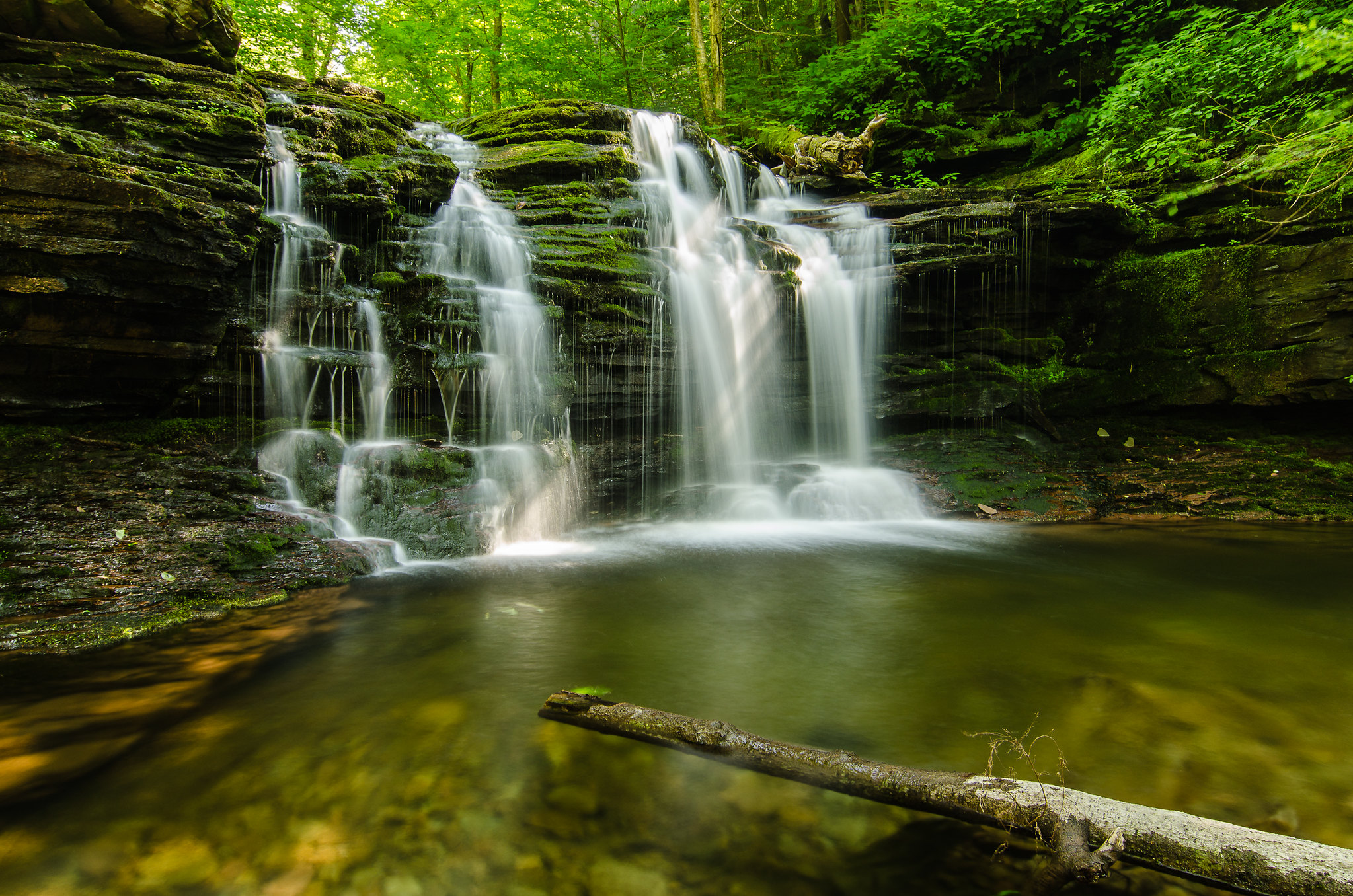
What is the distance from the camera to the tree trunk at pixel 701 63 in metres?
16.2

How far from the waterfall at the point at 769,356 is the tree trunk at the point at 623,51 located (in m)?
8.59

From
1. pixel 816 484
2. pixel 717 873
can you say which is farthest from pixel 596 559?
pixel 717 873

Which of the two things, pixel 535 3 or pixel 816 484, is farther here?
pixel 535 3

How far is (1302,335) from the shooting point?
8.83 meters

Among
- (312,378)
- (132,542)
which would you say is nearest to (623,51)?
(312,378)

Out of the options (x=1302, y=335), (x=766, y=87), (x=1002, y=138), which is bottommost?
(x=1302, y=335)

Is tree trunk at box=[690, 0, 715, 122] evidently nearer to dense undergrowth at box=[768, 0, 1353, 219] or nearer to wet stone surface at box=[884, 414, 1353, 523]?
dense undergrowth at box=[768, 0, 1353, 219]

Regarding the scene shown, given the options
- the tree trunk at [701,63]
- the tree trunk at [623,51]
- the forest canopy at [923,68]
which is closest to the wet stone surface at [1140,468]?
the forest canopy at [923,68]

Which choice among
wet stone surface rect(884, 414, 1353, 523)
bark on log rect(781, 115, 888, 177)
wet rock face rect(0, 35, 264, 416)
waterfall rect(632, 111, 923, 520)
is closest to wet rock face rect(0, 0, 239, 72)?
wet rock face rect(0, 35, 264, 416)

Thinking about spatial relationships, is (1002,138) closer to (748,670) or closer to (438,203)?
(438,203)

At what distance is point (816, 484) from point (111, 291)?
834 centimetres

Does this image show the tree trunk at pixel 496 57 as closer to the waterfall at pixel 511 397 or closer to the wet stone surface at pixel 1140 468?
the waterfall at pixel 511 397

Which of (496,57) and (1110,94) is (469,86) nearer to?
(496,57)

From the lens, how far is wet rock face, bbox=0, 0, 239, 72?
24.3ft
